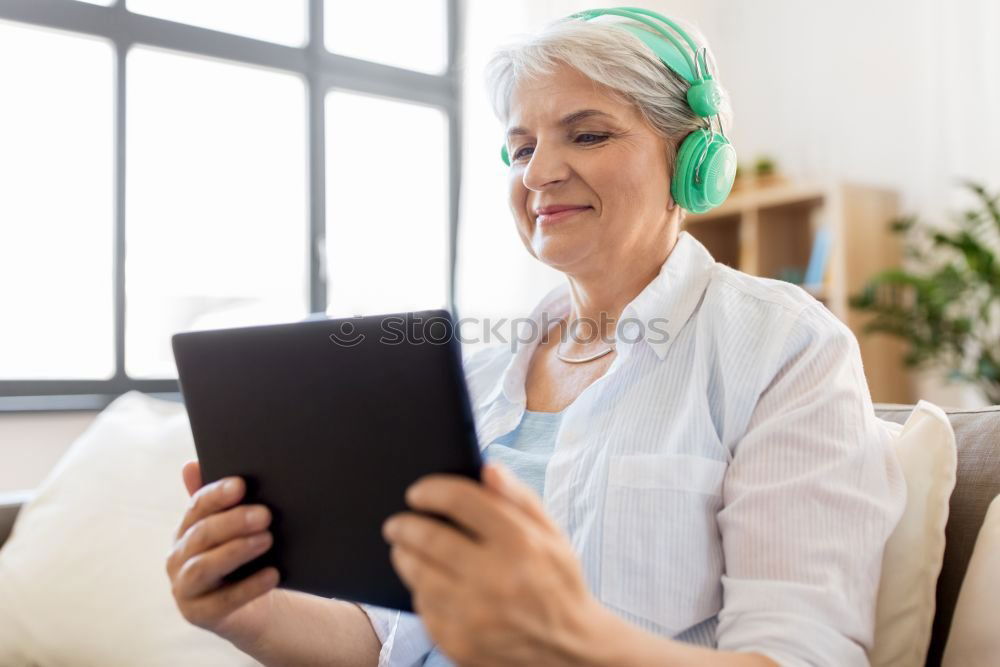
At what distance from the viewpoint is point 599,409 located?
40.2 inches

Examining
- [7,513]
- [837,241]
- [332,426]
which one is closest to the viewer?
[332,426]

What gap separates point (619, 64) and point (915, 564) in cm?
68

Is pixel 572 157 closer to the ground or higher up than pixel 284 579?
higher up

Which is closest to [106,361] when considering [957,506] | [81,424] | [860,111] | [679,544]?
[81,424]

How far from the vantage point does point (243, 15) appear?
305 centimetres

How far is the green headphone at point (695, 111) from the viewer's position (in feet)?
3.63

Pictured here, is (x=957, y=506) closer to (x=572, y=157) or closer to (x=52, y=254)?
(x=572, y=157)

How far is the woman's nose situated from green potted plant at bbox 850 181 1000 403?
167 centimetres

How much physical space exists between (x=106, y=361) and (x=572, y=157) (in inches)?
86.8

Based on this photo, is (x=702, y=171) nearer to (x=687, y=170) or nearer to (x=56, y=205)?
(x=687, y=170)

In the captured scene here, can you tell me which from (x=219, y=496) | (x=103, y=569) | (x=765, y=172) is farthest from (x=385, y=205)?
(x=219, y=496)

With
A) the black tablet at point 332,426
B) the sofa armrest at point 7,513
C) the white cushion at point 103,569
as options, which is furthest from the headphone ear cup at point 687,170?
the sofa armrest at point 7,513

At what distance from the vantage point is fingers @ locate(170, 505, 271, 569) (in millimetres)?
797

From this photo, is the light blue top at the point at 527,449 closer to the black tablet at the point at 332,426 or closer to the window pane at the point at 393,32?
the black tablet at the point at 332,426
